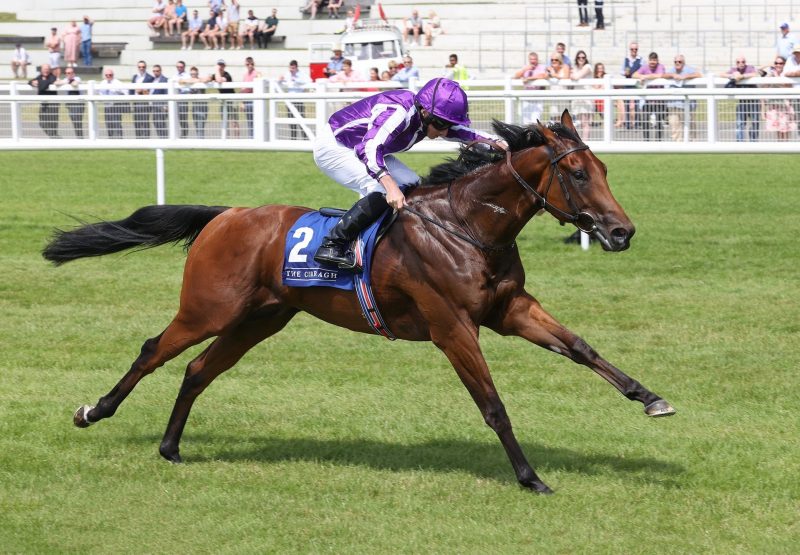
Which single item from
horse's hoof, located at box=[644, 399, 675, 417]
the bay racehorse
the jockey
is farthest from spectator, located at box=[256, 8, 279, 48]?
horse's hoof, located at box=[644, 399, 675, 417]

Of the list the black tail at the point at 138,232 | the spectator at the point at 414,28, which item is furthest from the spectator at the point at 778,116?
the spectator at the point at 414,28

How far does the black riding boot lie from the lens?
19.4 feet

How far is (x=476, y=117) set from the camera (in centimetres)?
1372

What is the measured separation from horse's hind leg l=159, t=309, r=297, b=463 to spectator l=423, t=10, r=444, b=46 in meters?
25.5

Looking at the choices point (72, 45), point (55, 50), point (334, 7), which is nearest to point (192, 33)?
point (72, 45)

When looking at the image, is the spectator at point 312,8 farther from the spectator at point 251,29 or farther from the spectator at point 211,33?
the spectator at point 211,33

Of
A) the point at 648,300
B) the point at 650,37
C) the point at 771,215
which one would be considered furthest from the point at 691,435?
the point at 650,37

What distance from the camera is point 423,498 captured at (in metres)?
5.52

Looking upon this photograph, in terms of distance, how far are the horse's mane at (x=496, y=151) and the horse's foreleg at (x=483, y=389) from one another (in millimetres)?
835

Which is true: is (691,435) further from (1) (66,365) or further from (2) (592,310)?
(1) (66,365)

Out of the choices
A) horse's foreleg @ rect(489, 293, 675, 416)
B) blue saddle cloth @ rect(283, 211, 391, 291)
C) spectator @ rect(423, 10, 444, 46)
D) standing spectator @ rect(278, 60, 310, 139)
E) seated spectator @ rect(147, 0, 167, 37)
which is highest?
seated spectator @ rect(147, 0, 167, 37)

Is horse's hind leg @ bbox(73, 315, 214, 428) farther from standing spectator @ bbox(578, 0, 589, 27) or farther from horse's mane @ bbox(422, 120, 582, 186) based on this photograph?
standing spectator @ bbox(578, 0, 589, 27)

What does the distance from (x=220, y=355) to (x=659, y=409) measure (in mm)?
2328

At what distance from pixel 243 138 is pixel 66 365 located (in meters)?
7.11
